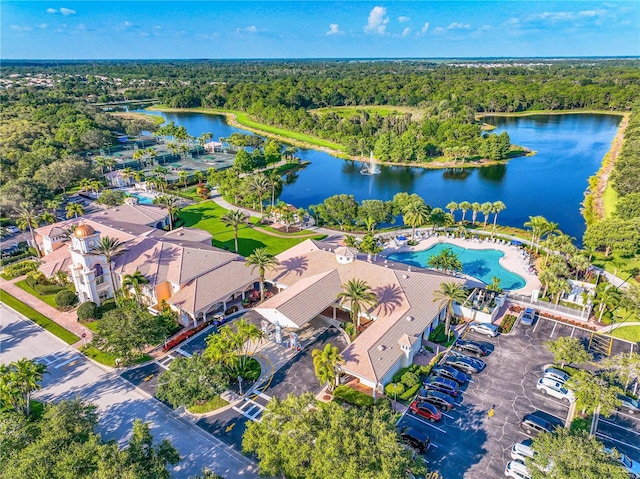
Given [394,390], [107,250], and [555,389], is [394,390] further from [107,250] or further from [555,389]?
[107,250]

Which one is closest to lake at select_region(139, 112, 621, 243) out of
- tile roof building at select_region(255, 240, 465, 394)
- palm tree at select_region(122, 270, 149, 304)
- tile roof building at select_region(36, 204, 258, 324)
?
tile roof building at select_region(255, 240, 465, 394)

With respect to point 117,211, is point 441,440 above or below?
below

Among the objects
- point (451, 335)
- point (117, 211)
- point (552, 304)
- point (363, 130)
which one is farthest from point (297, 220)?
point (363, 130)

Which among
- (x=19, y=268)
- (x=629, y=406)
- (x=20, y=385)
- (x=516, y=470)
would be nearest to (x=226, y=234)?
(x=19, y=268)

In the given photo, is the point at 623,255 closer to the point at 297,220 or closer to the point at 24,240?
the point at 297,220

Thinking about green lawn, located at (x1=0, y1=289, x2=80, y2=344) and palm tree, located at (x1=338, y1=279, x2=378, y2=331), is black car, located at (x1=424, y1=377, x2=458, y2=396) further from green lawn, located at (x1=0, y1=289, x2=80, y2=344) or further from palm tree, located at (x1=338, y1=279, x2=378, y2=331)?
A: green lawn, located at (x1=0, y1=289, x2=80, y2=344)
